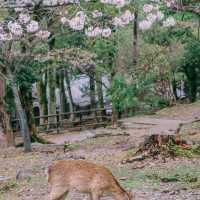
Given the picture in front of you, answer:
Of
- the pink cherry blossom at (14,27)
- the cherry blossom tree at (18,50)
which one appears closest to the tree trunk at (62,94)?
the cherry blossom tree at (18,50)

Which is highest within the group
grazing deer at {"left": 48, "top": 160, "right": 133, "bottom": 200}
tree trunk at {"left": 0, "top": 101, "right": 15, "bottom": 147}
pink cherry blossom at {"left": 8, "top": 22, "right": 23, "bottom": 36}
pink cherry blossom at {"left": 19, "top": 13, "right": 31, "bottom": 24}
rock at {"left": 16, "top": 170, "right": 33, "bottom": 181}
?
pink cherry blossom at {"left": 19, "top": 13, "right": 31, "bottom": 24}

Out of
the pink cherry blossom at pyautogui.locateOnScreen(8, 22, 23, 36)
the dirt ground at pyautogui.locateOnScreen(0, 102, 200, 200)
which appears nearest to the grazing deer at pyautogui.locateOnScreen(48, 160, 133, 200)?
the dirt ground at pyautogui.locateOnScreen(0, 102, 200, 200)

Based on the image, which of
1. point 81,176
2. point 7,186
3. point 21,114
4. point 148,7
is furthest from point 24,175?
point 21,114

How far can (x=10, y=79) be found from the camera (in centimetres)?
1689

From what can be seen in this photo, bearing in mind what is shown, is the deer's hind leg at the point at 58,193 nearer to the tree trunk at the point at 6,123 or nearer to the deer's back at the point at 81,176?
the deer's back at the point at 81,176

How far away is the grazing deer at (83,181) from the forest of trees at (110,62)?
660 centimetres

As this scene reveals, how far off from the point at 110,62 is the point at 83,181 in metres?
21.3

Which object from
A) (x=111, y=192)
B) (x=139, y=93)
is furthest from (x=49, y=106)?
(x=111, y=192)

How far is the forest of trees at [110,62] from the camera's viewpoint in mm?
17688

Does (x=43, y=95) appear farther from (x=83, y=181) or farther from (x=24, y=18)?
(x=83, y=181)

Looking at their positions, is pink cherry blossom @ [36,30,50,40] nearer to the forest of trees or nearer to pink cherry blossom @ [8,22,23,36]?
the forest of trees

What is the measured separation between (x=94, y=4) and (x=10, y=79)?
4.20m

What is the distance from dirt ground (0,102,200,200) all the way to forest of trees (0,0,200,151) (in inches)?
64.9

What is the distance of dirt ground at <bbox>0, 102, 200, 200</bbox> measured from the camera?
1009cm
